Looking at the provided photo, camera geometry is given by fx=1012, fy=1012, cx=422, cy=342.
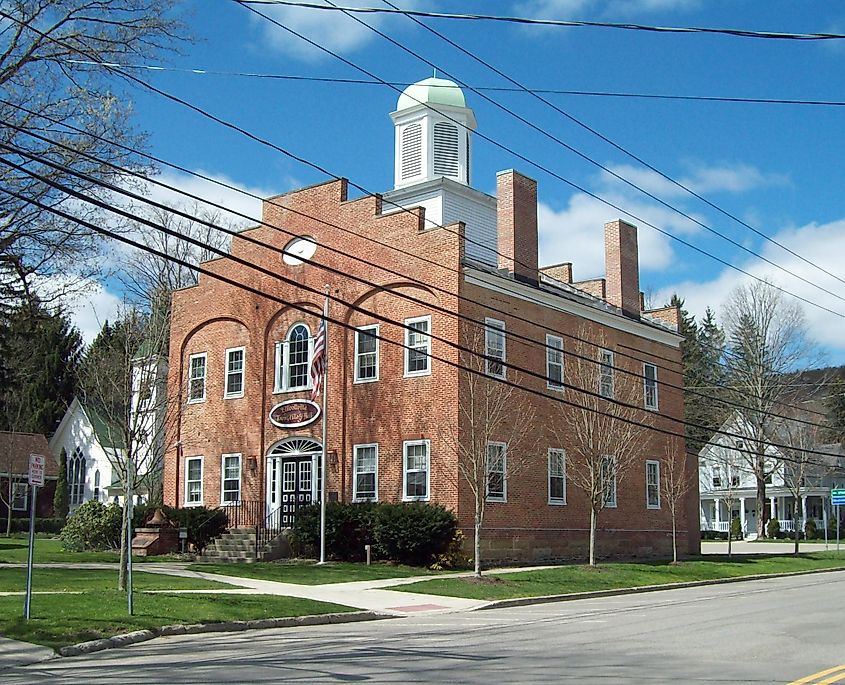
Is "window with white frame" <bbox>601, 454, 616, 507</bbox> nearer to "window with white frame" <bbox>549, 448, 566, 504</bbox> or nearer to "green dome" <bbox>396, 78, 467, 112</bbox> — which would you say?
"window with white frame" <bbox>549, 448, 566, 504</bbox>

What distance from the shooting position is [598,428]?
101ft

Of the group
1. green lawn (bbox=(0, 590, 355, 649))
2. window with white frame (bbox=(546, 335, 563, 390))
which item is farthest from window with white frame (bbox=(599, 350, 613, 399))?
green lawn (bbox=(0, 590, 355, 649))

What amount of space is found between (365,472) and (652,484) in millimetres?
12487

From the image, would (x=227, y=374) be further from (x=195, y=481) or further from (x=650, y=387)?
(x=650, y=387)

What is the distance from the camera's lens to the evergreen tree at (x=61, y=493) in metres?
60.8

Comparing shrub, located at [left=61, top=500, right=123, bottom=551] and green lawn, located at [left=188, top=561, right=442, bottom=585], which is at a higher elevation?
shrub, located at [left=61, top=500, right=123, bottom=551]

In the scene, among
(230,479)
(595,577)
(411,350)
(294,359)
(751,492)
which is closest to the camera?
(595,577)

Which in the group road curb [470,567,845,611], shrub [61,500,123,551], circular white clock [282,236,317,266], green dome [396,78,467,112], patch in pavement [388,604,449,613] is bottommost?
road curb [470,567,845,611]

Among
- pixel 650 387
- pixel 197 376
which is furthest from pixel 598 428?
pixel 197 376

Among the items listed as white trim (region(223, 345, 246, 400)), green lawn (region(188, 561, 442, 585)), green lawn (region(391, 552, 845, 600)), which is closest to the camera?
green lawn (region(391, 552, 845, 600))

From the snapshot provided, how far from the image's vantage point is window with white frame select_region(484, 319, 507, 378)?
3073cm

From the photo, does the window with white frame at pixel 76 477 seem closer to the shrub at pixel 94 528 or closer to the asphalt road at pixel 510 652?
the shrub at pixel 94 528

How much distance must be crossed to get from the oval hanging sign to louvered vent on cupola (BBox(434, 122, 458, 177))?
429 inches

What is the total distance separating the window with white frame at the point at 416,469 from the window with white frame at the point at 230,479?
741 cm
